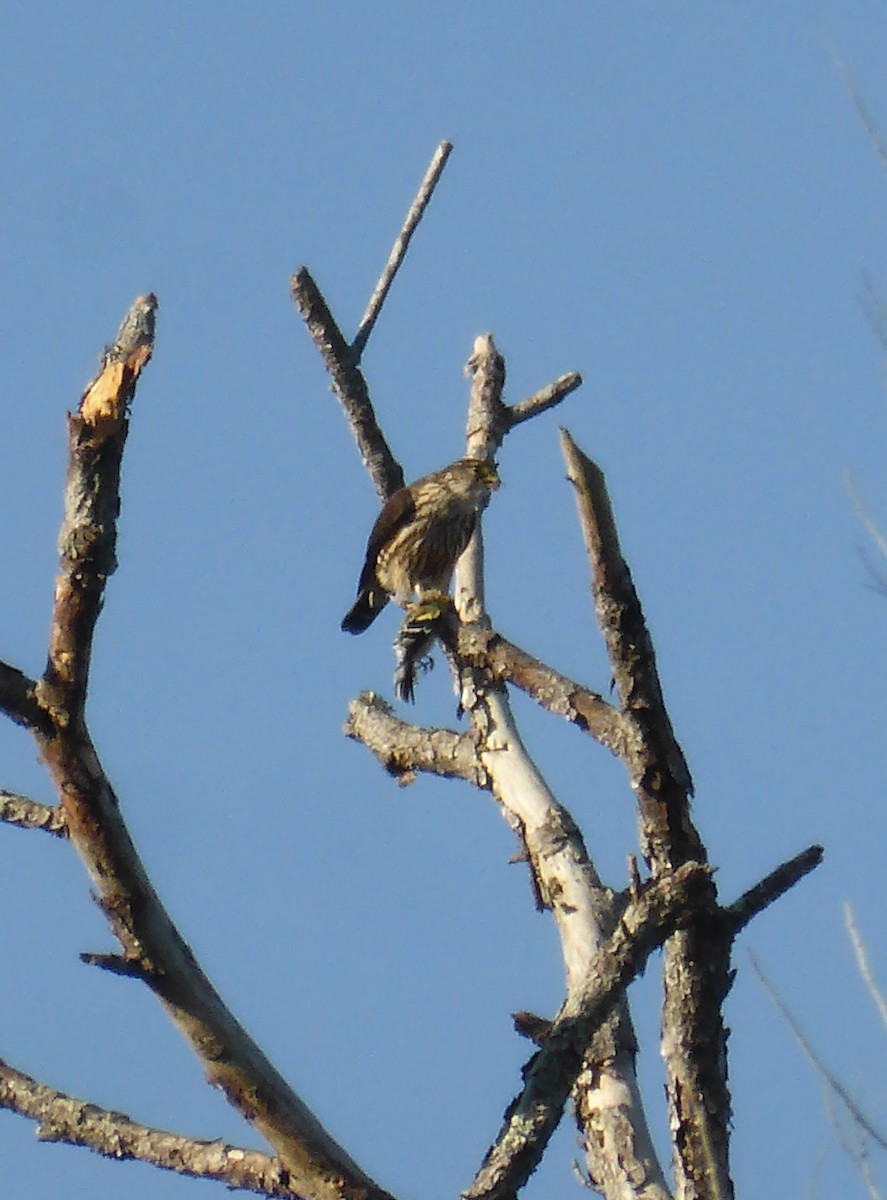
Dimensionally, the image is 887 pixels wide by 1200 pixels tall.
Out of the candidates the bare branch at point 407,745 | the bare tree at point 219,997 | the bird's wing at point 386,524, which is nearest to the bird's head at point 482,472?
the bird's wing at point 386,524

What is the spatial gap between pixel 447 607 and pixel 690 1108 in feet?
6.93

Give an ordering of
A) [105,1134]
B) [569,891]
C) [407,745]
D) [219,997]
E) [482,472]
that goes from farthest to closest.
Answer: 1. [482,472]
2. [407,745]
3. [569,891]
4. [105,1134]
5. [219,997]

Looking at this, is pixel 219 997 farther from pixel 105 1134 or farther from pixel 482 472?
pixel 482 472

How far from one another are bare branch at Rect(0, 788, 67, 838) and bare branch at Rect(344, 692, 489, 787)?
64.3 inches

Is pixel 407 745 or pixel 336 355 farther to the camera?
pixel 336 355

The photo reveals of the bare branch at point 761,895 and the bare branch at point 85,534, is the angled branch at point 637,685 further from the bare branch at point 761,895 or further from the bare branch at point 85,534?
the bare branch at point 85,534

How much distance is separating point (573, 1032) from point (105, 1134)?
34.2 inches

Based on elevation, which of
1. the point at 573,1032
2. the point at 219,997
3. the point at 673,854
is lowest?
the point at 573,1032

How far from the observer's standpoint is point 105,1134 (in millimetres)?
2891

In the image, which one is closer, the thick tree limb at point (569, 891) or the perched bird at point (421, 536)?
the thick tree limb at point (569, 891)

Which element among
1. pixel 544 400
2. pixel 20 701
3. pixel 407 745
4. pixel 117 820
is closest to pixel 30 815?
pixel 117 820

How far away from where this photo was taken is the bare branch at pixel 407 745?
4320 millimetres

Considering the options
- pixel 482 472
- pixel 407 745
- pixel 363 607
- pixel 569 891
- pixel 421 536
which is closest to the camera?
pixel 569 891

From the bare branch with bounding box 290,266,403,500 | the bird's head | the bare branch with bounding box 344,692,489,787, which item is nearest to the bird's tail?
the bird's head
